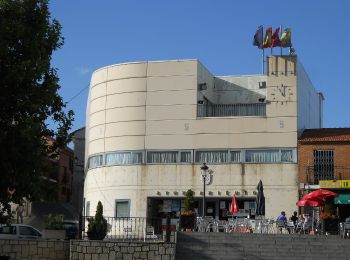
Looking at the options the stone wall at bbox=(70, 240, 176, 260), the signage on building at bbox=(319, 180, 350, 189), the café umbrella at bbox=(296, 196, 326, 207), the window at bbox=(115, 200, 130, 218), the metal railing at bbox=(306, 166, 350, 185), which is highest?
the metal railing at bbox=(306, 166, 350, 185)

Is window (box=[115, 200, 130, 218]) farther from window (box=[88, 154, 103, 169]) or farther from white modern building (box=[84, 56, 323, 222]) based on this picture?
window (box=[88, 154, 103, 169])

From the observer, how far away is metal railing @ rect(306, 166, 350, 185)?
119ft

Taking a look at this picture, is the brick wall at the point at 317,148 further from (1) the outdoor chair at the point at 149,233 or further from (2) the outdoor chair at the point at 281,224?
(1) the outdoor chair at the point at 149,233

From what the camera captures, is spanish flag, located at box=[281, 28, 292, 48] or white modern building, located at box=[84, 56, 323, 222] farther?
spanish flag, located at box=[281, 28, 292, 48]

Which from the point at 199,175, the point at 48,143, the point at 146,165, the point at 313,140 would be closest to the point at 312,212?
the point at 313,140

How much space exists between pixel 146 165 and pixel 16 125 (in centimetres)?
2501

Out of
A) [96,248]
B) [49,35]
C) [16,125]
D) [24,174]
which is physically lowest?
[96,248]

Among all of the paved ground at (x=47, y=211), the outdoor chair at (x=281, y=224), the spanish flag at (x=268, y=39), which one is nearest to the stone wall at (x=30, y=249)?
the outdoor chair at (x=281, y=224)

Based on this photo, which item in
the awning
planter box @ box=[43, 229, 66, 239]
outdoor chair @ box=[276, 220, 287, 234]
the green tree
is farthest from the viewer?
the awning

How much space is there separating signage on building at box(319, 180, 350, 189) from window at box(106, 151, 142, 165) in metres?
11.0

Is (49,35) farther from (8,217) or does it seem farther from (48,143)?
(8,217)

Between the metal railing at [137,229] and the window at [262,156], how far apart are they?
1052 cm

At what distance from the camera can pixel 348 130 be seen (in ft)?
126

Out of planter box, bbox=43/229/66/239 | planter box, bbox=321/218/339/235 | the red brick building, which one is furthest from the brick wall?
planter box, bbox=43/229/66/239
